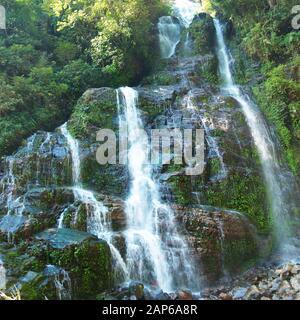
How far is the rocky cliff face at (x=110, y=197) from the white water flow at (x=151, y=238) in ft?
0.91

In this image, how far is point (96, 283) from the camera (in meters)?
8.40

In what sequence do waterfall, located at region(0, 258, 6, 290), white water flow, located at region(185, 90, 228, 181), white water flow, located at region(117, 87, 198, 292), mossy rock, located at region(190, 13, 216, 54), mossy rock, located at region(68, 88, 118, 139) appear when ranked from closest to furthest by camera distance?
1. waterfall, located at region(0, 258, 6, 290)
2. white water flow, located at region(117, 87, 198, 292)
3. white water flow, located at region(185, 90, 228, 181)
4. mossy rock, located at region(68, 88, 118, 139)
5. mossy rock, located at region(190, 13, 216, 54)

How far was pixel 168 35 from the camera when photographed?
67.8 ft

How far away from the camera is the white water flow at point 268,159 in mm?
11920

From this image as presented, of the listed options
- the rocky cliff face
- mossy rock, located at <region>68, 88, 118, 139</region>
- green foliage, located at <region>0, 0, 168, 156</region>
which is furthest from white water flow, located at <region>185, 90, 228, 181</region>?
green foliage, located at <region>0, 0, 168, 156</region>

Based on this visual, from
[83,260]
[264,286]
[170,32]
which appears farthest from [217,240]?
[170,32]

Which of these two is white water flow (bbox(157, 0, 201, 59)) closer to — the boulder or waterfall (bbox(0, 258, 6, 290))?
the boulder

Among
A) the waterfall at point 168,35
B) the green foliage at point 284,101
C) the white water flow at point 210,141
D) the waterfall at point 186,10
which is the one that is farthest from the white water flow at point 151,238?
the waterfall at point 186,10

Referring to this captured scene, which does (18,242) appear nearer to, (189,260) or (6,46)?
(189,260)

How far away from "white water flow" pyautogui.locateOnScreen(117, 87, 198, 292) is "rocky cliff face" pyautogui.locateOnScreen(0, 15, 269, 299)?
277mm

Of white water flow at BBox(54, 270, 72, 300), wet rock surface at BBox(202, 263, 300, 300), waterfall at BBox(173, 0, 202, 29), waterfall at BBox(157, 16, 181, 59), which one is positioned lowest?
wet rock surface at BBox(202, 263, 300, 300)

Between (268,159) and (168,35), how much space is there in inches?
408

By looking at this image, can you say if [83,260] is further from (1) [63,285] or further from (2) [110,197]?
(2) [110,197]

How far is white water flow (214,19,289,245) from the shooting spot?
11920mm
